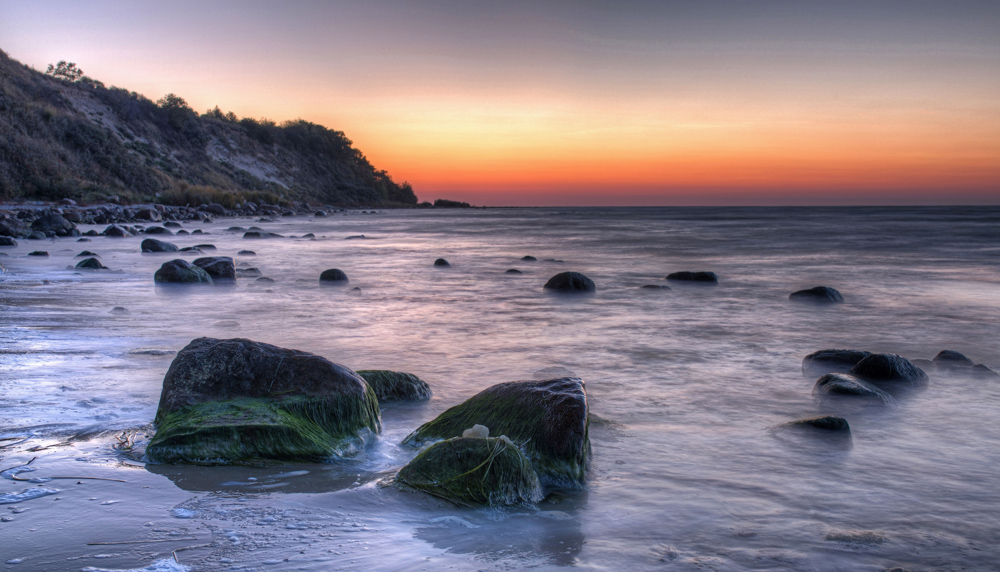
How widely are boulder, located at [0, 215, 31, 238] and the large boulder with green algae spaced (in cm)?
1652

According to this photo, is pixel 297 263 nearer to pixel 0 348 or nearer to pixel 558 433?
pixel 0 348

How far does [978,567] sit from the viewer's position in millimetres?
2328

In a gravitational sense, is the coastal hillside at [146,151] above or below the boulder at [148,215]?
above

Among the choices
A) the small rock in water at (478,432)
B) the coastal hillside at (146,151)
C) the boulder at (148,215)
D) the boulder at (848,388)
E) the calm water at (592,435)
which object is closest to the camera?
the calm water at (592,435)

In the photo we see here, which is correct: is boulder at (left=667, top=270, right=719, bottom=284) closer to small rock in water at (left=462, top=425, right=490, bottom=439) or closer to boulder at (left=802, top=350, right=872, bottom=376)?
boulder at (left=802, top=350, right=872, bottom=376)

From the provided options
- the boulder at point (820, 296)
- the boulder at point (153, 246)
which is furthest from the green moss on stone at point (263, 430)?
the boulder at point (153, 246)

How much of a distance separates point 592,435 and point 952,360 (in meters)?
3.75

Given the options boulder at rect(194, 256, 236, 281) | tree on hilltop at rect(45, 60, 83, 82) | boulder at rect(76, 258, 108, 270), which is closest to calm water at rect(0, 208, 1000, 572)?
boulder at rect(194, 256, 236, 281)

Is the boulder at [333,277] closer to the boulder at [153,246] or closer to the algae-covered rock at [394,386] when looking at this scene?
the boulder at [153,246]

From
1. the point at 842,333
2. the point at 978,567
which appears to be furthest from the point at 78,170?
the point at 978,567

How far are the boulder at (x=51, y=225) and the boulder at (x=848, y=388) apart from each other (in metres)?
19.4

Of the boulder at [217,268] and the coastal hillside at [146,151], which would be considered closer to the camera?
the boulder at [217,268]

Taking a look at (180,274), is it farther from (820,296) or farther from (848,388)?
(820,296)

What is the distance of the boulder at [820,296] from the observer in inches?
369
